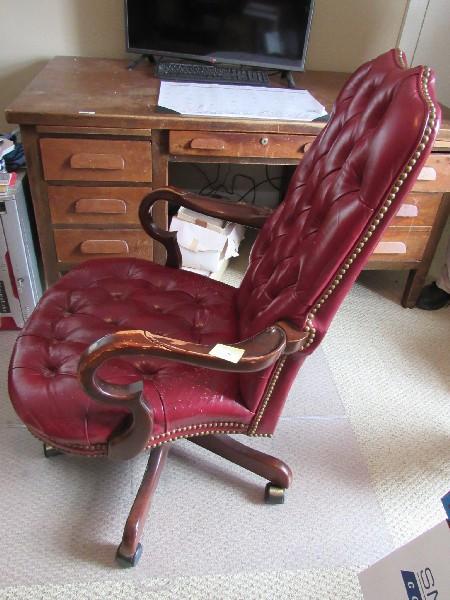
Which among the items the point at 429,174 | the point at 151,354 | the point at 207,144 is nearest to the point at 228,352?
the point at 151,354

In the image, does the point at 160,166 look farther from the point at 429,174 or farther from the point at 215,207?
the point at 429,174

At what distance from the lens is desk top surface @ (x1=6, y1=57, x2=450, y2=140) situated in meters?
1.33

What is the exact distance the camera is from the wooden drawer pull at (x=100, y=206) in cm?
148

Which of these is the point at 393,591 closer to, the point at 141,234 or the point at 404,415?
the point at 404,415

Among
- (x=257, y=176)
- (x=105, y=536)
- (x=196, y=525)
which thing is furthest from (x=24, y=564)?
(x=257, y=176)

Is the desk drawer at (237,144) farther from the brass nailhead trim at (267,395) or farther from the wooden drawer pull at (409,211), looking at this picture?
the brass nailhead trim at (267,395)

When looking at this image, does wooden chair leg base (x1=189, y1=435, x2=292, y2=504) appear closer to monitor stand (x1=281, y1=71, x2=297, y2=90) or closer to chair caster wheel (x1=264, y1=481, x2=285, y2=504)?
chair caster wheel (x1=264, y1=481, x2=285, y2=504)

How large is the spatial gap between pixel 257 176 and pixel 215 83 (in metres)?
0.62

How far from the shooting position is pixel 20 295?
5.16 feet

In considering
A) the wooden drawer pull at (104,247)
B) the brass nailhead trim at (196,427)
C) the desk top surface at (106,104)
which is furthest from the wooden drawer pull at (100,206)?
the brass nailhead trim at (196,427)

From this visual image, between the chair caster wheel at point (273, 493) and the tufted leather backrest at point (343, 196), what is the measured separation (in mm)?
357

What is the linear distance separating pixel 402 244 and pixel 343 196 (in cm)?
108

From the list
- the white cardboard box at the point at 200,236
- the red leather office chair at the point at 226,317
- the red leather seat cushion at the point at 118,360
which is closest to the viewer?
the red leather office chair at the point at 226,317

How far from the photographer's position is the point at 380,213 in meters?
0.71
